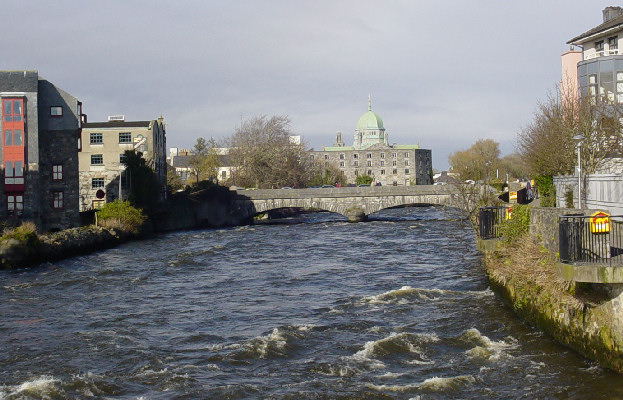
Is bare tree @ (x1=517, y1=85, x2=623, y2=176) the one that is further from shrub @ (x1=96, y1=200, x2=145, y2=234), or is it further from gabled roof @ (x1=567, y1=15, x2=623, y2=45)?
shrub @ (x1=96, y1=200, x2=145, y2=234)

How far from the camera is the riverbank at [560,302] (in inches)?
611

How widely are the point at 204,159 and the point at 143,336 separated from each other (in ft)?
307

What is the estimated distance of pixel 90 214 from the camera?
5500 centimetres

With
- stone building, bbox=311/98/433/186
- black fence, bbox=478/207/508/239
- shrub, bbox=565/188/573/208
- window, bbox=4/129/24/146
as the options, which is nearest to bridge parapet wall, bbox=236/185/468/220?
window, bbox=4/129/24/146

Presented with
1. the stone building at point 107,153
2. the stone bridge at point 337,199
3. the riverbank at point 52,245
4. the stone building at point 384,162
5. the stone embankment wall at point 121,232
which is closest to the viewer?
the riverbank at point 52,245

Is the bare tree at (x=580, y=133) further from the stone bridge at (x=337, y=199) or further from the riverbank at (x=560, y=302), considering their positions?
the stone bridge at (x=337, y=199)

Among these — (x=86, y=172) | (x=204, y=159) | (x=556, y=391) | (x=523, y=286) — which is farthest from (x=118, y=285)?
(x=204, y=159)

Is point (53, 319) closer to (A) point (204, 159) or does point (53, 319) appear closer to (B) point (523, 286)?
(B) point (523, 286)

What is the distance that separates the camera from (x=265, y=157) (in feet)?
328

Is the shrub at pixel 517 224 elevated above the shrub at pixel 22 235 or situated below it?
above

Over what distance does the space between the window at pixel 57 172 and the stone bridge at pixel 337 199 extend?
25472 millimetres

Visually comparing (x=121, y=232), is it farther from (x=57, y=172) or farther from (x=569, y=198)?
(x=569, y=198)

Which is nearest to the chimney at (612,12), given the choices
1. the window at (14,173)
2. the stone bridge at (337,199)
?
the stone bridge at (337,199)

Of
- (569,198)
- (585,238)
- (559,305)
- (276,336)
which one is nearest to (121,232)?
(569,198)
